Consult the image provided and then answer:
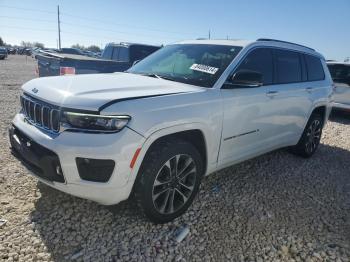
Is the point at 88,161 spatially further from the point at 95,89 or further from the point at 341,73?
the point at 341,73

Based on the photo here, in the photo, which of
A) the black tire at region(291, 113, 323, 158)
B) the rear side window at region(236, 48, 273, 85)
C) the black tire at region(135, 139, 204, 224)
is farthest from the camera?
the black tire at region(291, 113, 323, 158)

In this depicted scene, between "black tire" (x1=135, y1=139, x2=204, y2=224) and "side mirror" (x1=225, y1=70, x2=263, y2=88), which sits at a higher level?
"side mirror" (x1=225, y1=70, x2=263, y2=88)

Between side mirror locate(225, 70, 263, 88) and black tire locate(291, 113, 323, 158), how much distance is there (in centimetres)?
239

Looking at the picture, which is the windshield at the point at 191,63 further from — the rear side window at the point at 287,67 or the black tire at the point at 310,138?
the black tire at the point at 310,138

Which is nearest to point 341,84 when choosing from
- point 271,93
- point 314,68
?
point 314,68

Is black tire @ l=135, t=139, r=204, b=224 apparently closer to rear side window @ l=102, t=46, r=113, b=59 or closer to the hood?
the hood

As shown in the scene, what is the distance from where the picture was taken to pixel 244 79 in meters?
3.33

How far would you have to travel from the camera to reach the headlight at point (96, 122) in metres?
2.47

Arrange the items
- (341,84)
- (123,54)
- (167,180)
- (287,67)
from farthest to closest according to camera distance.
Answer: (123,54)
(341,84)
(287,67)
(167,180)

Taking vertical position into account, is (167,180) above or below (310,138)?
above

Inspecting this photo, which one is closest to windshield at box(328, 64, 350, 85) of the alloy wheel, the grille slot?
the alloy wheel

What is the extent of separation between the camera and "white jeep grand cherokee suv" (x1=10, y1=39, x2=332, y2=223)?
2488 millimetres

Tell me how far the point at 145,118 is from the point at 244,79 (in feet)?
4.33

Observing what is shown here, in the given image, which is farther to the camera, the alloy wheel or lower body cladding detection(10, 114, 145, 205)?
the alloy wheel
